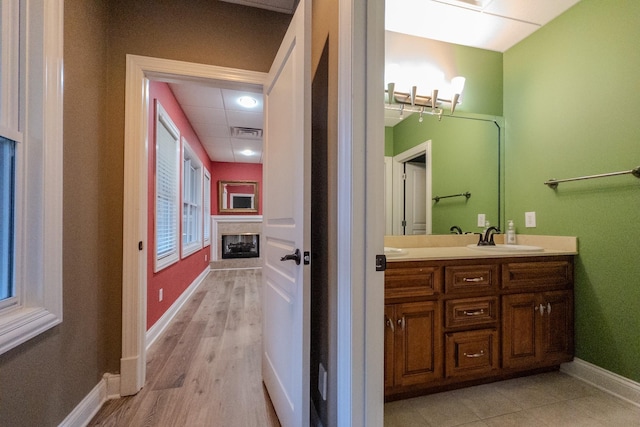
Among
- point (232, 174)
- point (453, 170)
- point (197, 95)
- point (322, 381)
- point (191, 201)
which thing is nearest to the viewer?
point (322, 381)

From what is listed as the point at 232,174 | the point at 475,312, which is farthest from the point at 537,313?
the point at 232,174

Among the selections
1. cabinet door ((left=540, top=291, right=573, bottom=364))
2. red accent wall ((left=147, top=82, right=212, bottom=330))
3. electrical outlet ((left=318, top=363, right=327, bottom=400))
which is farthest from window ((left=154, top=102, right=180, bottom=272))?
cabinet door ((left=540, top=291, right=573, bottom=364))

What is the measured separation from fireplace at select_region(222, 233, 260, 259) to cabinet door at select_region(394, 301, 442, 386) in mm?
5408

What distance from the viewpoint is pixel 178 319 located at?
3.02 m

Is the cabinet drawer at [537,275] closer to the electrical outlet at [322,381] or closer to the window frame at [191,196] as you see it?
the electrical outlet at [322,381]

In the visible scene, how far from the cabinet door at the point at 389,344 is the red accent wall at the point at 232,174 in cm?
530

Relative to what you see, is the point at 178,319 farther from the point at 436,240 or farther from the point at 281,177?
the point at 436,240

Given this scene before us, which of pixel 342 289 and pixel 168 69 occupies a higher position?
pixel 168 69

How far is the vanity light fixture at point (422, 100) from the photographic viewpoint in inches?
88.6

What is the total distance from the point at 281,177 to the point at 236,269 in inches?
215

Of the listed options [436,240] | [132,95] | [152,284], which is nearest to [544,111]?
[436,240]

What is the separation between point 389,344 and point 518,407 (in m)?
0.86

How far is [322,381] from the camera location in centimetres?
123

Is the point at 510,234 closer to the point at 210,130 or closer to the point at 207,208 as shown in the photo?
the point at 210,130
